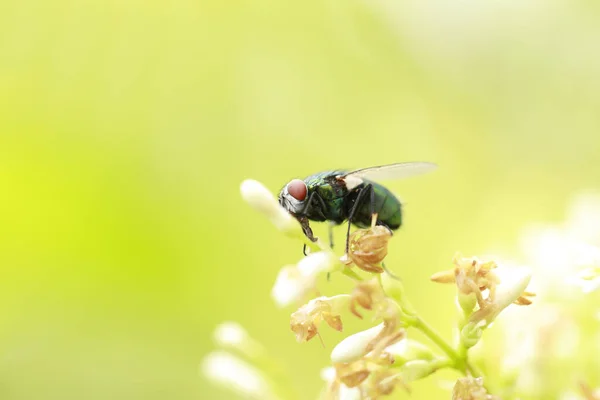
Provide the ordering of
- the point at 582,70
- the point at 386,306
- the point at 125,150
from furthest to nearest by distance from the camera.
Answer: the point at 125,150 → the point at 582,70 → the point at 386,306

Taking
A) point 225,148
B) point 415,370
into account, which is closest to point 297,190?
point 415,370

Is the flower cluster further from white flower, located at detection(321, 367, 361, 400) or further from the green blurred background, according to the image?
the green blurred background

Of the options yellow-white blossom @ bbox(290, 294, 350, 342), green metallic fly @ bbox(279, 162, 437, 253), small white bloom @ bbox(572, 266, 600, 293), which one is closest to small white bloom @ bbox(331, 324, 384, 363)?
yellow-white blossom @ bbox(290, 294, 350, 342)

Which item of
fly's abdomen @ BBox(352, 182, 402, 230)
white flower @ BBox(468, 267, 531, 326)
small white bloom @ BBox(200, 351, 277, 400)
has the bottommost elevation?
white flower @ BBox(468, 267, 531, 326)

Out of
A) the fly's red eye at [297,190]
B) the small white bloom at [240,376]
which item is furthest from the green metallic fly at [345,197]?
the small white bloom at [240,376]

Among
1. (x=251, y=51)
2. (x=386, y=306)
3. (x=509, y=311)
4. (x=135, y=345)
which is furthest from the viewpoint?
(x=251, y=51)

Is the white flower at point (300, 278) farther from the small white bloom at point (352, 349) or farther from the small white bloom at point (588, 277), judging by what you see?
the small white bloom at point (588, 277)

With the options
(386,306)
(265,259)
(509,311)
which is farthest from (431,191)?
(386,306)

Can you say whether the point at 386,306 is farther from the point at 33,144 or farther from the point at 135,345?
the point at 33,144
